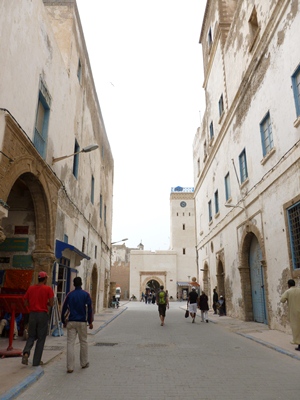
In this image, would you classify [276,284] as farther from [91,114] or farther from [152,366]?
[91,114]

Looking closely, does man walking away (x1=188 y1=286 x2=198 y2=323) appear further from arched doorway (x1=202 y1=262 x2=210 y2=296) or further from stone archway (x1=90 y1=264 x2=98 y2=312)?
arched doorway (x1=202 y1=262 x2=210 y2=296)

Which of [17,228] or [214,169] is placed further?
[214,169]

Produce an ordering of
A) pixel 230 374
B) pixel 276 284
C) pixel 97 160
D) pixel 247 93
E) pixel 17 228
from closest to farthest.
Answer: pixel 230 374, pixel 17 228, pixel 276 284, pixel 247 93, pixel 97 160

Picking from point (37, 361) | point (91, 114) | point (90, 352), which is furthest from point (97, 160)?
point (37, 361)

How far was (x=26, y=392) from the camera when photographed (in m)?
4.67

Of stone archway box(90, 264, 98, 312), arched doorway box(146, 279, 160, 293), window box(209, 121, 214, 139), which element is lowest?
stone archway box(90, 264, 98, 312)

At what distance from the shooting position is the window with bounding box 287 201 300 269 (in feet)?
31.7

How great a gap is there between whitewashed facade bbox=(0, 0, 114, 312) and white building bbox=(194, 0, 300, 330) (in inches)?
272

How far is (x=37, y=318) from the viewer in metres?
5.97

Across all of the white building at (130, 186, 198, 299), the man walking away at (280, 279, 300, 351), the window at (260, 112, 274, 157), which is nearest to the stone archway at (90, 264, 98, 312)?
the window at (260, 112, 274, 157)

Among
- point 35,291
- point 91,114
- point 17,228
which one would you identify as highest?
point 91,114

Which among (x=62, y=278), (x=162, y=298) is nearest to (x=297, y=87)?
(x=162, y=298)

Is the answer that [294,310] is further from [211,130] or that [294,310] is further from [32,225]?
[211,130]

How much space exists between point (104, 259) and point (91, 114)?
1063cm
